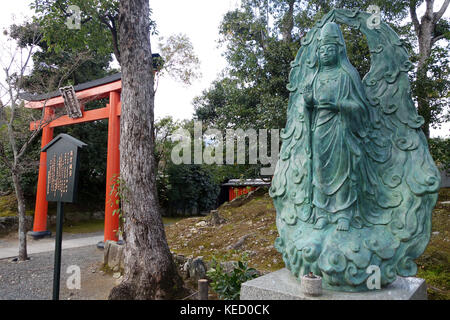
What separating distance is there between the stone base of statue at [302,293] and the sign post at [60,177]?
1912 mm

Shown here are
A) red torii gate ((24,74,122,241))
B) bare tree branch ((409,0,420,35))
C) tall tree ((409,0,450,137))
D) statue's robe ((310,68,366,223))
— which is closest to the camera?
statue's robe ((310,68,366,223))

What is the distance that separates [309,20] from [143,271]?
672cm

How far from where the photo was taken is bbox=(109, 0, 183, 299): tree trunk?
14.2ft

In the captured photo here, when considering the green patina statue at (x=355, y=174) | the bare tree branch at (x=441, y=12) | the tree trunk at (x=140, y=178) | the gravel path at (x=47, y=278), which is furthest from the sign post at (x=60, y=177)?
the bare tree branch at (x=441, y=12)

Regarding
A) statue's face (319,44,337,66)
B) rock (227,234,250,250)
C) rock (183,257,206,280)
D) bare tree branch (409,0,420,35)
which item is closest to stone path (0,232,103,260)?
rock (183,257,206,280)

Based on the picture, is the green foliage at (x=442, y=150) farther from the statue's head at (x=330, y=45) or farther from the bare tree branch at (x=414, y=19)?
the bare tree branch at (x=414, y=19)

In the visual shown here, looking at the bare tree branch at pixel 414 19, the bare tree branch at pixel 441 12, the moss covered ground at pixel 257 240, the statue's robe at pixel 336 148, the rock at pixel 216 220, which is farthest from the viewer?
the bare tree branch at pixel 414 19

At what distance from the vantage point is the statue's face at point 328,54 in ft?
10.6

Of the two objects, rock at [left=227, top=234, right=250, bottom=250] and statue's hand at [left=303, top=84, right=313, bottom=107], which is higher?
statue's hand at [left=303, top=84, right=313, bottom=107]

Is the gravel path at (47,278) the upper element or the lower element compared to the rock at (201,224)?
lower

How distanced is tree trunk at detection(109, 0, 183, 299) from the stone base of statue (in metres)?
1.90

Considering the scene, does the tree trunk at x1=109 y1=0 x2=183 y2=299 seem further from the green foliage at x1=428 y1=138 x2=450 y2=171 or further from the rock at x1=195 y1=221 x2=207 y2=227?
the green foliage at x1=428 y1=138 x2=450 y2=171

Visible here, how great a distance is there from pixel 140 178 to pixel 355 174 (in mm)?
2858

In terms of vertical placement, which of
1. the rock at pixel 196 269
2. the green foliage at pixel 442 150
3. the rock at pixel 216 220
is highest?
the green foliage at pixel 442 150
